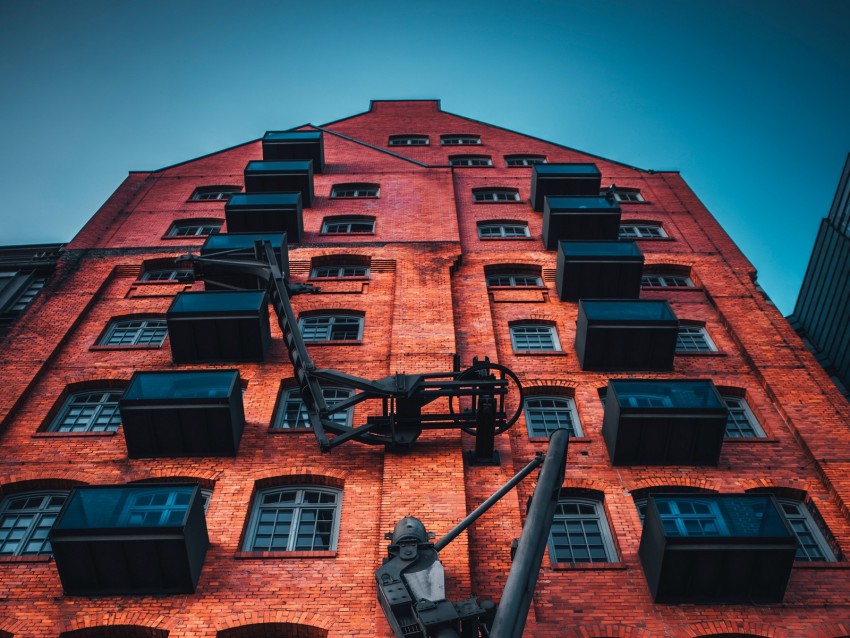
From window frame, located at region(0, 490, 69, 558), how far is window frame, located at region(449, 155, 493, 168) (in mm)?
24048

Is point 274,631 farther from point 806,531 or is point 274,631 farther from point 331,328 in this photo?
point 806,531

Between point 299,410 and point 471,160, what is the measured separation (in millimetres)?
21303

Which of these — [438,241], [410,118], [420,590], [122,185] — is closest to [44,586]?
[420,590]

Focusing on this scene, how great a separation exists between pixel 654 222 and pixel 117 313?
18334mm

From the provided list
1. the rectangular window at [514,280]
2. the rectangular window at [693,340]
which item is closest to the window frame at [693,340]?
the rectangular window at [693,340]

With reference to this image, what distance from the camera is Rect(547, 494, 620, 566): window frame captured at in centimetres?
1326

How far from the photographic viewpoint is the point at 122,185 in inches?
1159

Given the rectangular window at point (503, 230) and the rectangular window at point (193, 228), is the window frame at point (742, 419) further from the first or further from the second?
the rectangular window at point (193, 228)

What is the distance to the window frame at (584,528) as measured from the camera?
1326 cm

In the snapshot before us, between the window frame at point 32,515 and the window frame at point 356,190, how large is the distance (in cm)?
1641

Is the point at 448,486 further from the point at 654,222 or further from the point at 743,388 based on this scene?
the point at 654,222

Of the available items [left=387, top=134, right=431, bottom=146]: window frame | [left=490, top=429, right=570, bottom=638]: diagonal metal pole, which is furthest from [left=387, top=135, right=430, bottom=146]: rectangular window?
[left=490, top=429, right=570, bottom=638]: diagonal metal pole

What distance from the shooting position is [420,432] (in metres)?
14.8

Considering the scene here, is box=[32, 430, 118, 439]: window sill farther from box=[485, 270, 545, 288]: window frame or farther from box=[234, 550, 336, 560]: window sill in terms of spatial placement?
box=[485, 270, 545, 288]: window frame
